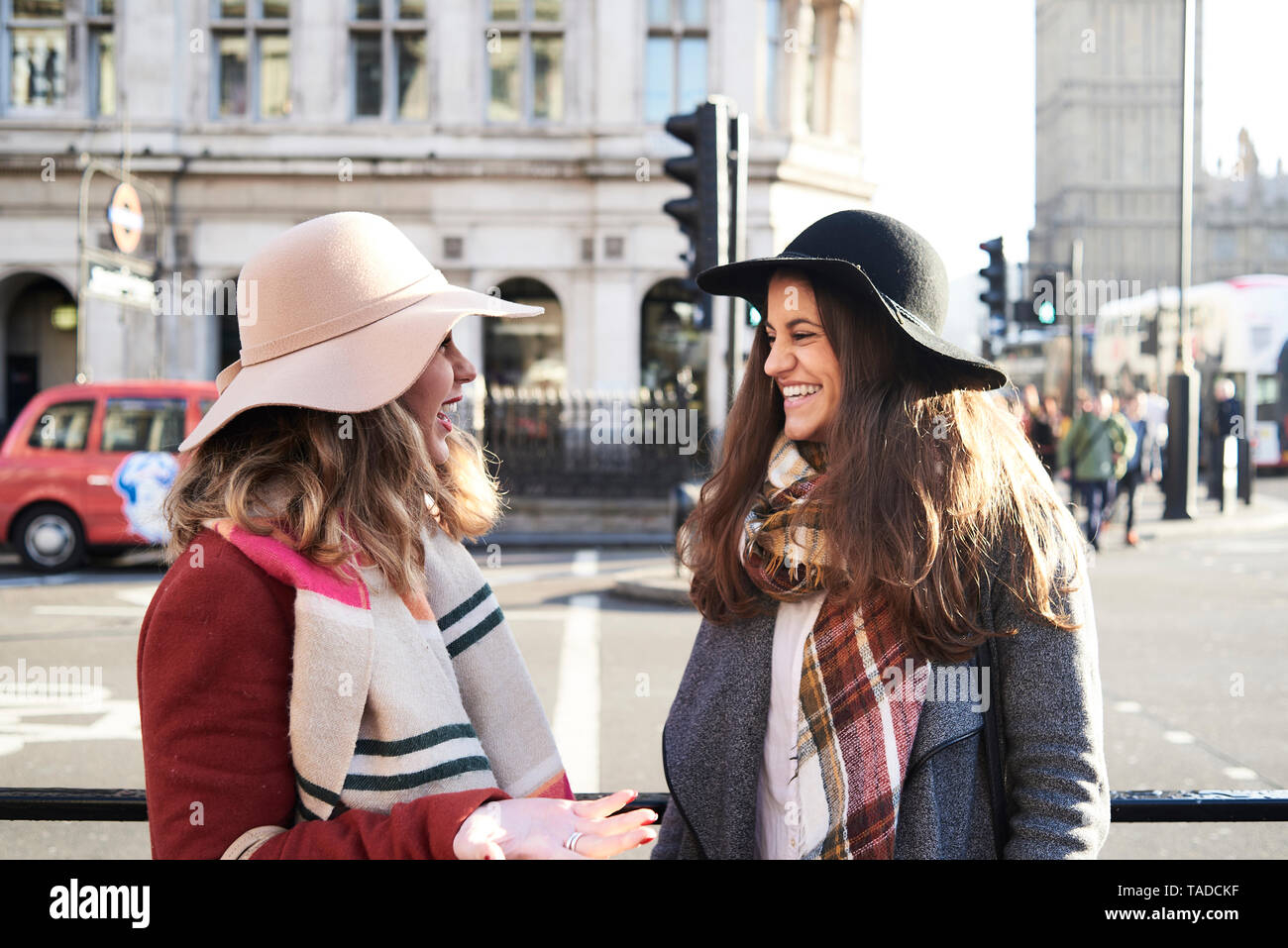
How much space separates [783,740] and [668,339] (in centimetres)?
2000

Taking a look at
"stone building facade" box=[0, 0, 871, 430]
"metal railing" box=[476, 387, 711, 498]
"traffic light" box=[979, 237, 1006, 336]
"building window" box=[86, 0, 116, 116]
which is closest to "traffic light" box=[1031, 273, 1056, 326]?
"traffic light" box=[979, 237, 1006, 336]

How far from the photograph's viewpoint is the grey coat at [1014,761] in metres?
1.62

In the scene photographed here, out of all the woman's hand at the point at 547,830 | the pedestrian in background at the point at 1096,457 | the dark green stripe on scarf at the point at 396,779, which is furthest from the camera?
the pedestrian in background at the point at 1096,457

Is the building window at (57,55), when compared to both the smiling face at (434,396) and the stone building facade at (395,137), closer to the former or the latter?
the stone building facade at (395,137)

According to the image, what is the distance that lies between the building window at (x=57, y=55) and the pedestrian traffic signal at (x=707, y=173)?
53.7 feet

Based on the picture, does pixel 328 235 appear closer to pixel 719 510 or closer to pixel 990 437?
pixel 719 510

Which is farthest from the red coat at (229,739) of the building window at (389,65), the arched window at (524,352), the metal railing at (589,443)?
the building window at (389,65)

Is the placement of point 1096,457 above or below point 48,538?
above

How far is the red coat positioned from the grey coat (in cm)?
56

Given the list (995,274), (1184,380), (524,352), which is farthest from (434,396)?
(524,352)

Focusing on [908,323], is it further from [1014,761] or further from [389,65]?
[389,65]

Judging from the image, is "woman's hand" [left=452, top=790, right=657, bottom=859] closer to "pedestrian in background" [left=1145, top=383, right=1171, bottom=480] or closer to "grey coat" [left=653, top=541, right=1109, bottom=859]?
"grey coat" [left=653, top=541, right=1109, bottom=859]

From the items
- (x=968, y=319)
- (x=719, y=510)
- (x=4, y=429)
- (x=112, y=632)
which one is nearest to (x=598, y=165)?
(x=4, y=429)

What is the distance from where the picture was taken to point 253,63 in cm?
2066
